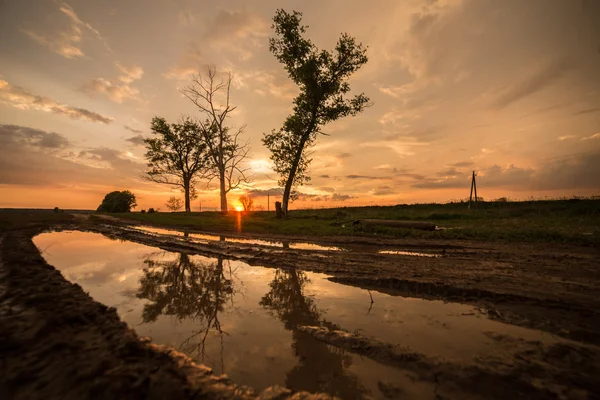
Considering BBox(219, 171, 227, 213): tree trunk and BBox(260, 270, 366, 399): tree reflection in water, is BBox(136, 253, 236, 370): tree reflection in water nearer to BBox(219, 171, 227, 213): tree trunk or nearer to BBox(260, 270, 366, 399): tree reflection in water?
BBox(260, 270, 366, 399): tree reflection in water

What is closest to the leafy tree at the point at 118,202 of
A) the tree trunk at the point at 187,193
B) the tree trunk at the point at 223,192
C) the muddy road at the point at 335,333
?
the tree trunk at the point at 187,193

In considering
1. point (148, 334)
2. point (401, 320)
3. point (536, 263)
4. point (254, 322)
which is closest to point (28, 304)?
point (148, 334)

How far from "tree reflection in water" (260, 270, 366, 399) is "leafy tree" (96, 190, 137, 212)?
62.0 meters

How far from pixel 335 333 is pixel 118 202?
211ft

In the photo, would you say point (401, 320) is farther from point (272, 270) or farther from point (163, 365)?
point (272, 270)

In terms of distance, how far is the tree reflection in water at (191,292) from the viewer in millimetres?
3690

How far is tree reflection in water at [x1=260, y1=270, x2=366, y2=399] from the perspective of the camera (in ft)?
7.85

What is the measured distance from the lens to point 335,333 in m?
3.40

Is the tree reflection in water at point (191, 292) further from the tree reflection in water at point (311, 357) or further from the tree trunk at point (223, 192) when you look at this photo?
the tree trunk at point (223, 192)

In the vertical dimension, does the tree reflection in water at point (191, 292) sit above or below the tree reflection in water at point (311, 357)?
above

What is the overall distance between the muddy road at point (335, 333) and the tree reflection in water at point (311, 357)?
2 cm

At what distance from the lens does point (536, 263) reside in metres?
7.13

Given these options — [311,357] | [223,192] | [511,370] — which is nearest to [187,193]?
[223,192]

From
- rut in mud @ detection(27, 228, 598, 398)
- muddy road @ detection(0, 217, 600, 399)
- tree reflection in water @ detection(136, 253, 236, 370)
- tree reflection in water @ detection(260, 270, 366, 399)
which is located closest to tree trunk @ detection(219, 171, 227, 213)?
tree reflection in water @ detection(136, 253, 236, 370)
